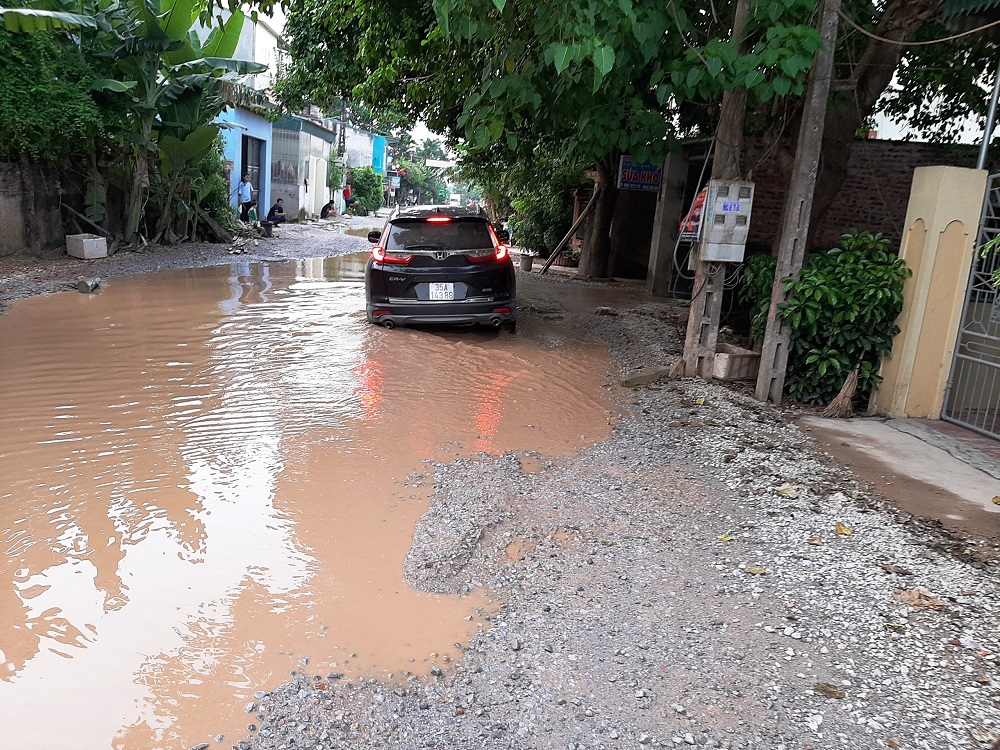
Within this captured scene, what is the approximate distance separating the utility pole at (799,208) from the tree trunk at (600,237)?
1079 cm

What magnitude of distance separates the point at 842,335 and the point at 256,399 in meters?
5.45

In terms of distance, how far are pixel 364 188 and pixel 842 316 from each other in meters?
47.5

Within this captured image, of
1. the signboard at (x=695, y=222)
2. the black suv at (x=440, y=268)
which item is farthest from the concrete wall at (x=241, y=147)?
the signboard at (x=695, y=222)

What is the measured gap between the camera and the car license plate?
976cm

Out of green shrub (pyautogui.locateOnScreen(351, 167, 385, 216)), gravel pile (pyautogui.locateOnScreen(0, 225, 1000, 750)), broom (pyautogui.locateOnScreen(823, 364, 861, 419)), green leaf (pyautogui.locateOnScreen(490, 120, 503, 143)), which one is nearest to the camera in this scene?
gravel pile (pyautogui.locateOnScreen(0, 225, 1000, 750))

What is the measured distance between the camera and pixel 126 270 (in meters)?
15.2

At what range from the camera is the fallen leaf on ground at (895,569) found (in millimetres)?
4297

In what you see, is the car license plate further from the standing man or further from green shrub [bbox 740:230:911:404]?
the standing man

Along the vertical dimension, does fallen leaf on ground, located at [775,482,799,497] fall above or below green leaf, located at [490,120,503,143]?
below

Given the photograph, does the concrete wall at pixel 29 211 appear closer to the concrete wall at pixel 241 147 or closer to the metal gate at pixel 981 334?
the concrete wall at pixel 241 147

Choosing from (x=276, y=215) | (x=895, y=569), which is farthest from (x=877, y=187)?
(x=276, y=215)

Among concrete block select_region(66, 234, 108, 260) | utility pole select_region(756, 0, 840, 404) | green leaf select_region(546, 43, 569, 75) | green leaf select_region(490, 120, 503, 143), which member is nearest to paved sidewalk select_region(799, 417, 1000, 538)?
utility pole select_region(756, 0, 840, 404)

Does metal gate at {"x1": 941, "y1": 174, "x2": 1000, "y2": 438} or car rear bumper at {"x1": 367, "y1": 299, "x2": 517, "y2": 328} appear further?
car rear bumper at {"x1": 367, "y1": 299, "x2": 517, "y2": 328}

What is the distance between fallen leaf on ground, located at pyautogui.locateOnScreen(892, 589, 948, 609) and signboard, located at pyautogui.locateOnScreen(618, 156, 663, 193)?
12964mm
